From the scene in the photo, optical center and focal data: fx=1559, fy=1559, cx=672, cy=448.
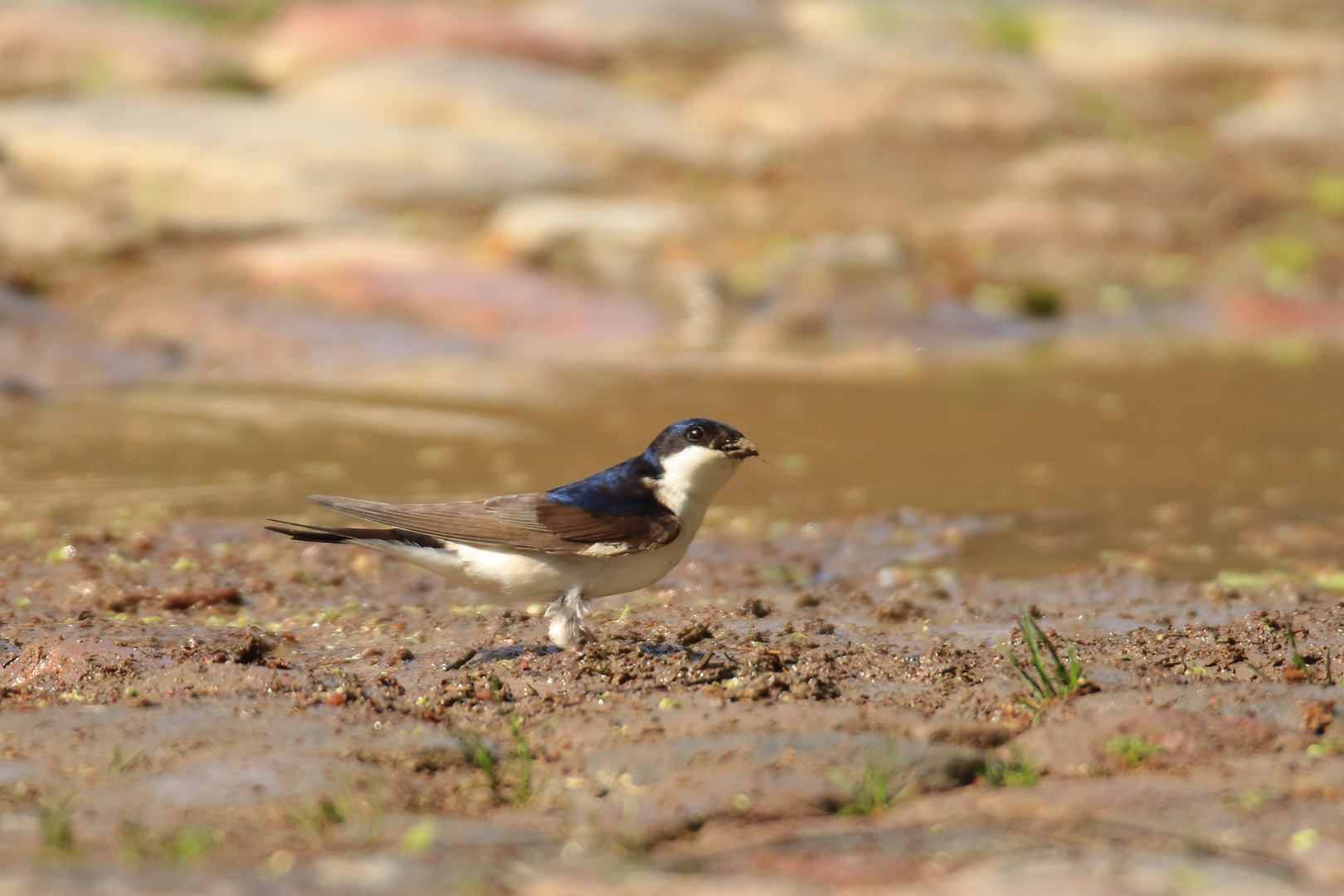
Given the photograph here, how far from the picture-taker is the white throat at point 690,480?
166 inches

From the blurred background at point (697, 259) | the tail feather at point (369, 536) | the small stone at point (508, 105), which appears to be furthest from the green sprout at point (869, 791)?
the small stone at point (508, 105)

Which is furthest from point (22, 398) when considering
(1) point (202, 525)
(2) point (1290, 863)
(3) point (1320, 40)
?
(3) point (1320, 40)

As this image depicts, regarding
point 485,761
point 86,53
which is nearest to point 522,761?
point 485,761

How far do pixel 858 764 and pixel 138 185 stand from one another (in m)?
12.6

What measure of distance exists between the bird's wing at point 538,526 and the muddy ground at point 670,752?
28 cm

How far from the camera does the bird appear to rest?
4.04 meters

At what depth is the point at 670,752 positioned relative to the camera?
10.3ft

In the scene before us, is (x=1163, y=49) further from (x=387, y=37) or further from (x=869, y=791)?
(x=869, y=791)

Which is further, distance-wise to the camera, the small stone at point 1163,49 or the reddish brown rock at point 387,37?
the small stone at point 1163,49

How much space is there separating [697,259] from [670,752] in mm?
10938

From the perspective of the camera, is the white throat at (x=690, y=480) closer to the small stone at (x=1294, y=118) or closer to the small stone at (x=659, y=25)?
the small stone at (x=1294, y=118)

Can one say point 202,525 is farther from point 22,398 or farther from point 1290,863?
point 1290,863

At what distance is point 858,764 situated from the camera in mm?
3123

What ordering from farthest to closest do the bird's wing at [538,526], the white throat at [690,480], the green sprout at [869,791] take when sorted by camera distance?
the white throat at [690,480] → the bird's wing at [538,526] → the green sprout at [869,791]
